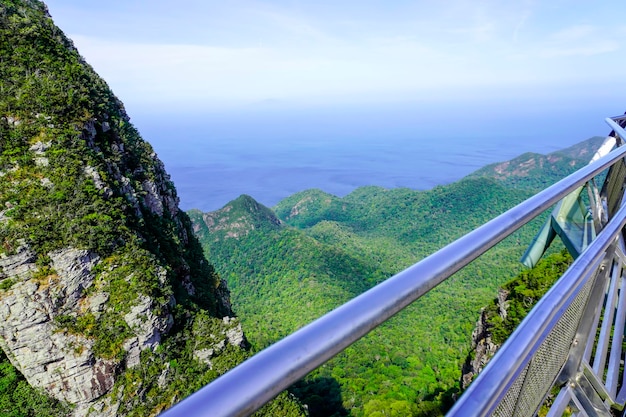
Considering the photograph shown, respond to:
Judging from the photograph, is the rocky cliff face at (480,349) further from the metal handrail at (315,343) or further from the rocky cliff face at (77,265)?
the metal handrail at (315,343)

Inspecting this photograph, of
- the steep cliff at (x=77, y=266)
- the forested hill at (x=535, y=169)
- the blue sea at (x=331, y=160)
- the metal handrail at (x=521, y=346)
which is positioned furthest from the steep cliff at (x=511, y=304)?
the blue sea at (x=331, y=160)

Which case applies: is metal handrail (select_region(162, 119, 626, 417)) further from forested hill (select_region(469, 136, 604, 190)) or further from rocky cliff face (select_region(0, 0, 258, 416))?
forested hill (select_region(469, 136, 604, 190))

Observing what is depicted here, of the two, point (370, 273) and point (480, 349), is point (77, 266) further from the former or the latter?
point (370, 273)

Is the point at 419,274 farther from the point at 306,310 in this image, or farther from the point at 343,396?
the point at 306,310

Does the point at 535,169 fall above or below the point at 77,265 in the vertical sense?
below

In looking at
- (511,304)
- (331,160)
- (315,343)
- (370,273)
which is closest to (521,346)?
(315,343)

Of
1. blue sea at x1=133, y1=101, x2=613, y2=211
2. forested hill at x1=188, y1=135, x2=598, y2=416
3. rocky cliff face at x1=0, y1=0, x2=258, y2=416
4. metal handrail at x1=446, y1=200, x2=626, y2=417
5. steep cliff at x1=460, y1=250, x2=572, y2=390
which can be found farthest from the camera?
blue sea at x1=133, y1=101, x2=613, y2=211

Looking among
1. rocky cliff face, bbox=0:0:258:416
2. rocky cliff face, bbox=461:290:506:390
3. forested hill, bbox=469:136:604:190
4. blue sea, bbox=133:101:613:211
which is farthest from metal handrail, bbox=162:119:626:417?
blue sea, bbox=133:101:613:211
